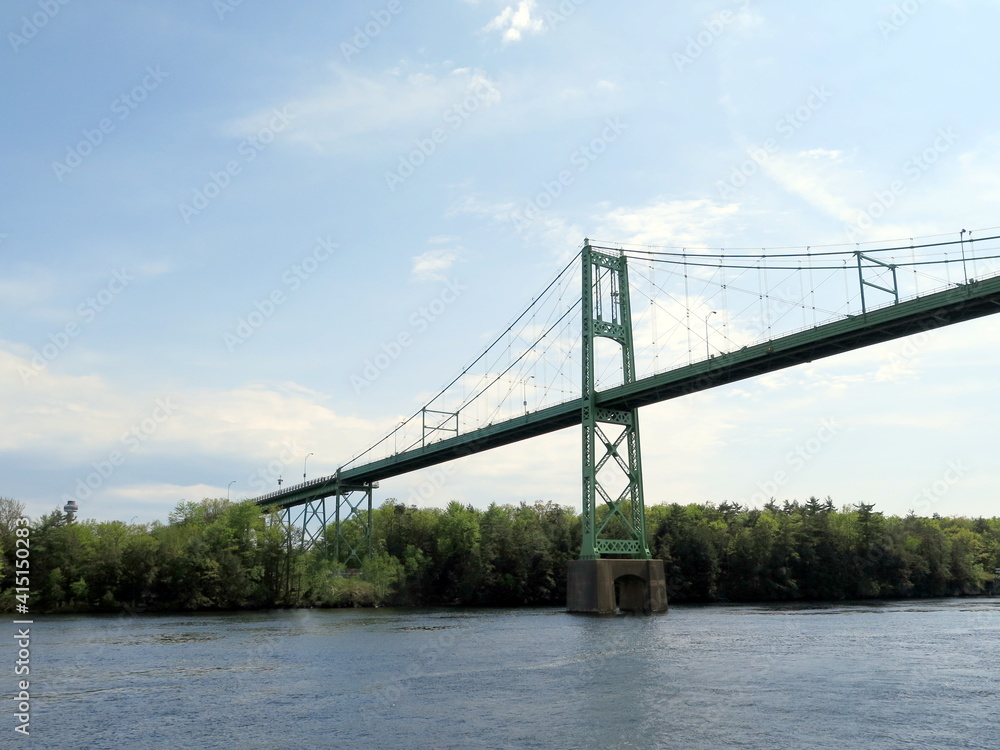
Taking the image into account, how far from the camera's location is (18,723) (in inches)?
737

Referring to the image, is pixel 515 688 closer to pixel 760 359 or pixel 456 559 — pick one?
pixel 760 359

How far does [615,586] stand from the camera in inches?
2249

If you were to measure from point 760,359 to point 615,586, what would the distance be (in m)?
18.5

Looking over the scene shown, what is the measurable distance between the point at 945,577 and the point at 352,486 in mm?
63583

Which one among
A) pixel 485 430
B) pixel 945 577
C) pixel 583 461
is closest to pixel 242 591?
pixel 485 430

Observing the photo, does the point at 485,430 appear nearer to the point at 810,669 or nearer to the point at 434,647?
the point at 434,647

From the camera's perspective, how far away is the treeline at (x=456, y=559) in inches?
2398

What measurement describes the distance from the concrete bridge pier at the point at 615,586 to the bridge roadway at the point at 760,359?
10811 millimetres

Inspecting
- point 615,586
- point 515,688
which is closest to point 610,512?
point 615,586

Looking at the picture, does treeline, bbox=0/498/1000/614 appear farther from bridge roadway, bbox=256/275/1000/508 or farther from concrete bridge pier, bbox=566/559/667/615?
concrete bridge pier, bbox=566/559/667/615
